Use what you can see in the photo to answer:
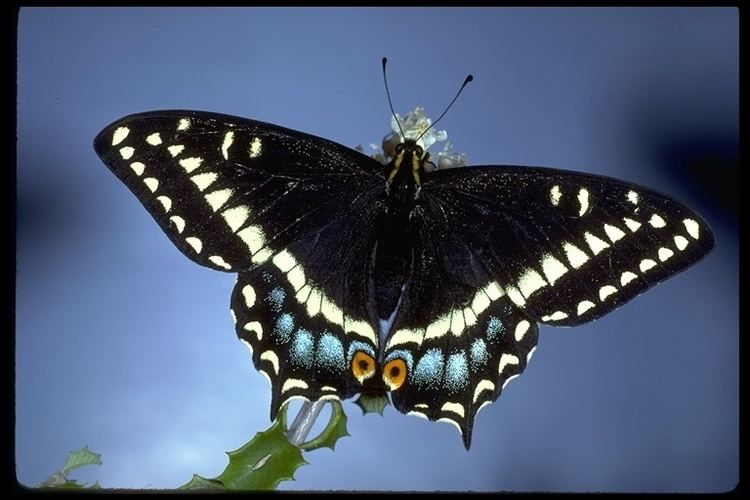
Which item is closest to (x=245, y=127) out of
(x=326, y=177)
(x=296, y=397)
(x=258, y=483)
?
(x=326, y=177)

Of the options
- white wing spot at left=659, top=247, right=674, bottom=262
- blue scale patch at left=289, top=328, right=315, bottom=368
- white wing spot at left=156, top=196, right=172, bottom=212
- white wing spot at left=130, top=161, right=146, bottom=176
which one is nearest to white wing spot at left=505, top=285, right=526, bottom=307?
white wing spot at left=659, top=247, right=674, bottom=262

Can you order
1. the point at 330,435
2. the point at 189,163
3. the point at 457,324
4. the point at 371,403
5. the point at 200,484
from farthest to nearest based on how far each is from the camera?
the point at 457,324, the point at 189,163, the point at 371,403, the point at 330,435, the point at 200,484

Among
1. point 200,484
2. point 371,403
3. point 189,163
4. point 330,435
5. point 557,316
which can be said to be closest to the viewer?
point 200,484

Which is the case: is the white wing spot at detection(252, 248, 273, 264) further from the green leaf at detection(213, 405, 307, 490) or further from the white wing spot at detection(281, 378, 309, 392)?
the green leaf at detection(213, 405, 307, 490)

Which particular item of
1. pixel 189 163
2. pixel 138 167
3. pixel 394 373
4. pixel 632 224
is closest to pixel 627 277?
pixel 632 224

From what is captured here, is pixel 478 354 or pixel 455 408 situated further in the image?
pixel 478 354

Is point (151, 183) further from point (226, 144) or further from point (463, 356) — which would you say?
point (463, 356)
